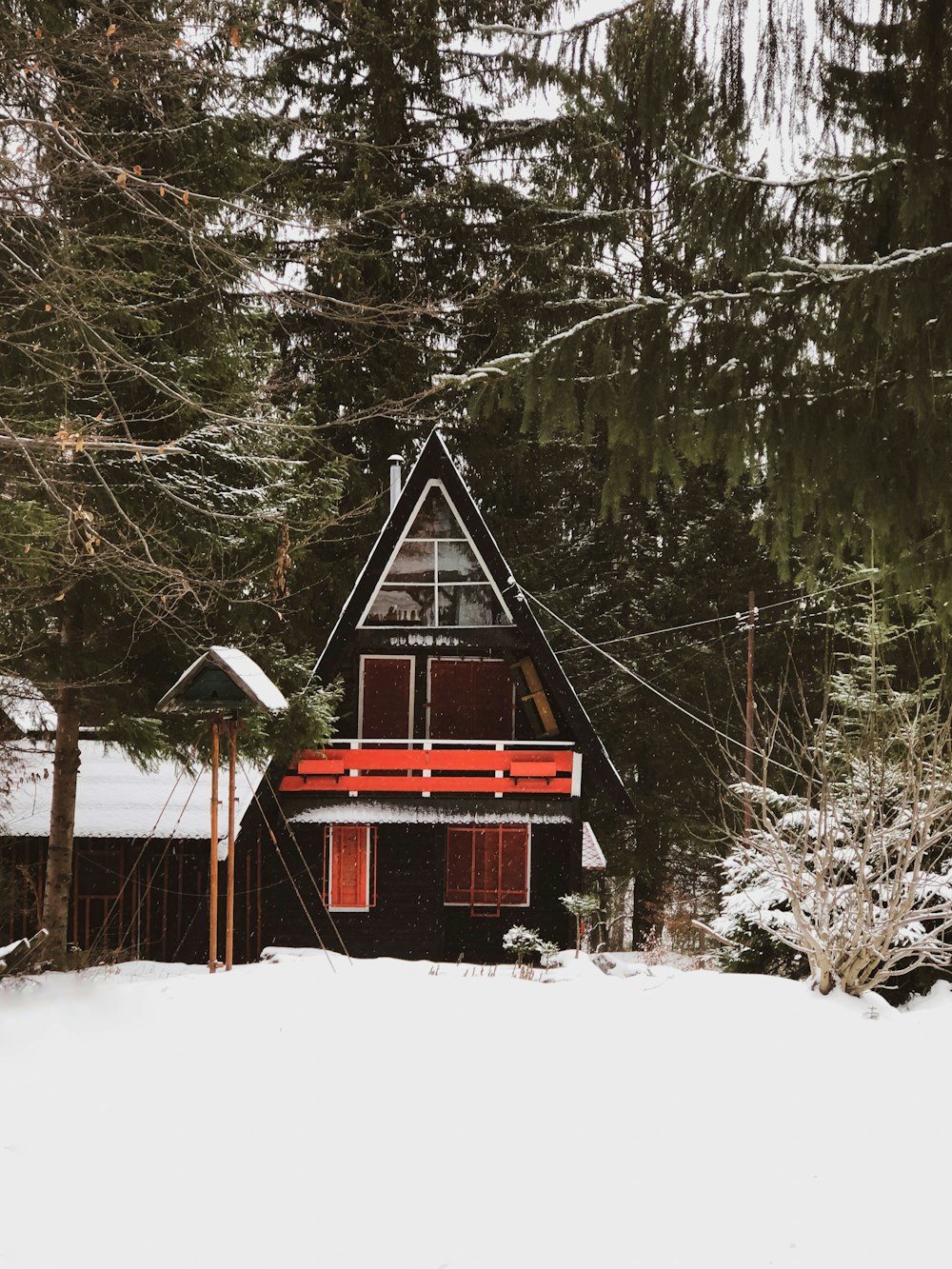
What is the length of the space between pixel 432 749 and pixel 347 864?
210cm

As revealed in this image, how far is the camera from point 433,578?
13734 mm

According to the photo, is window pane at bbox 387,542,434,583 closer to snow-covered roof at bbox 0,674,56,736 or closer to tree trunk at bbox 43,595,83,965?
tree trunk at bbox 43,595,83,965

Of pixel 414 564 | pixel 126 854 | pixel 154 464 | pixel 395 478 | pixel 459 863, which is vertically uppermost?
pixel 395 478

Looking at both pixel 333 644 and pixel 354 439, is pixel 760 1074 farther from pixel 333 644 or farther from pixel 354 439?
pixel 354 439

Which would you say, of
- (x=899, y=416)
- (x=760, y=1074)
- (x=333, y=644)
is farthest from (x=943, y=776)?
(x=333, y=644)

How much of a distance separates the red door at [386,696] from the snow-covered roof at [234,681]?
609 cm

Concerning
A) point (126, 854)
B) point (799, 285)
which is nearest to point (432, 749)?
point (126, 854)

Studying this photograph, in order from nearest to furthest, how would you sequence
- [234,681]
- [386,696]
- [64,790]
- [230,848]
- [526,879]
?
[234,681] → [230,848] → [64,790] → [386,696] → [526,879]

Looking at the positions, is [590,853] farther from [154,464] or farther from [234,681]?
[154,464]

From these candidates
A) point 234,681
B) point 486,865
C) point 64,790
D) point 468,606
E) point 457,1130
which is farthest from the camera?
point 486,865

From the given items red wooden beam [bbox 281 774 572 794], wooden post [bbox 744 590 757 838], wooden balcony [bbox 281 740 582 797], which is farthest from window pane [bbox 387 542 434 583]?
wooden post [bbox 744 590 757 838]

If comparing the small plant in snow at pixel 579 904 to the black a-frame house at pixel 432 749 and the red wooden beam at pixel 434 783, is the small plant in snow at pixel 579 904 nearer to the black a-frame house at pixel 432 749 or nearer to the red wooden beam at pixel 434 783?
the black a-frame house at pixel 432 749

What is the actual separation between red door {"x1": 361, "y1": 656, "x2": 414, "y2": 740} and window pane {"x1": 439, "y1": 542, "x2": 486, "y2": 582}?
165 centimetres

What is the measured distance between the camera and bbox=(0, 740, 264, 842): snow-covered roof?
42.3 feet
